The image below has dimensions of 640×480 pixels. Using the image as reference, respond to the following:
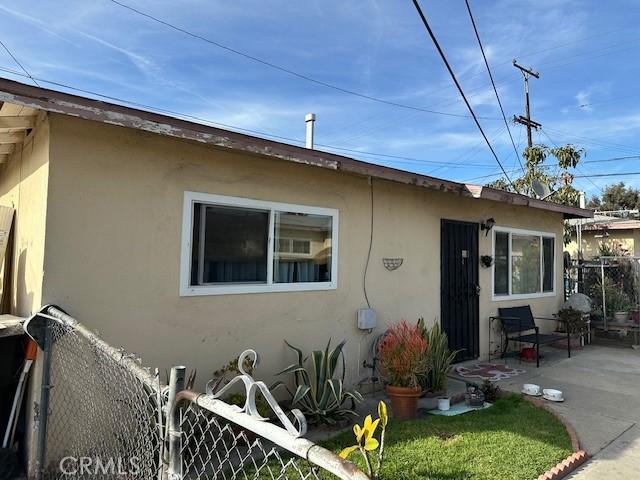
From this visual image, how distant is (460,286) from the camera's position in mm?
7449

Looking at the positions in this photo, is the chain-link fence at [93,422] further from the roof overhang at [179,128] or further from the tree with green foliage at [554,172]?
the tree with green foliage at [554,172]

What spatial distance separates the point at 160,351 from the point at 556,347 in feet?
26.6

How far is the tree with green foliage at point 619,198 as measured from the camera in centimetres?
3481

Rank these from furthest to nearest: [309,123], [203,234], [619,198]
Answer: [619,198] < [309,123] < [203,234]

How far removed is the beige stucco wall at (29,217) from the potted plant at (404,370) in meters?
3.39

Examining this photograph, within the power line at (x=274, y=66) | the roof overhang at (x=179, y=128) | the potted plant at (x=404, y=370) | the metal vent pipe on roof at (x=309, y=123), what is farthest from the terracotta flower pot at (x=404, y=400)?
the power line at (x=274, y=66)

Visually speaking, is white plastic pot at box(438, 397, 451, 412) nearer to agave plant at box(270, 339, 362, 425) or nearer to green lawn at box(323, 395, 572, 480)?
green lawn at box(323, 395, 572, 480)

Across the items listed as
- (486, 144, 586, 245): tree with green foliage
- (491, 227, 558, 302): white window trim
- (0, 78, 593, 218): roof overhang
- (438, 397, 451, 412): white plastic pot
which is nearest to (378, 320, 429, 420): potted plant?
(438, 397, 451, 412): white plastic pot

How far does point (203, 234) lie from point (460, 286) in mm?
4649

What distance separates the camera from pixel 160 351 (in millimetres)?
4152

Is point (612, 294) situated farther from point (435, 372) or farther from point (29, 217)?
point (29, 217)

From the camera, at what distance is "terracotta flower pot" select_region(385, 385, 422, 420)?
4.73 metres

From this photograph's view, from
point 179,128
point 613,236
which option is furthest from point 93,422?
point 613,236

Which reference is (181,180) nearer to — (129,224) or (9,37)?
(129,224)
